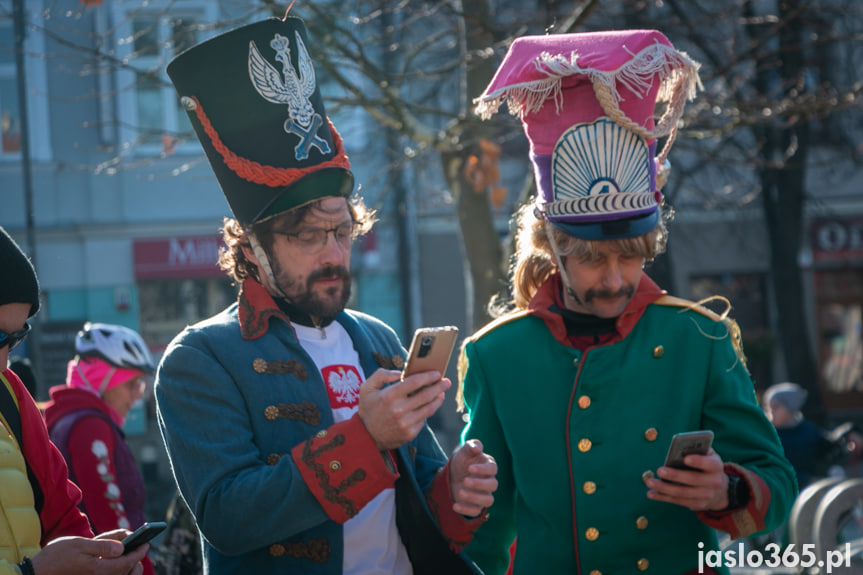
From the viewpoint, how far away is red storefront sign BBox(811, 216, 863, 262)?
15.4m

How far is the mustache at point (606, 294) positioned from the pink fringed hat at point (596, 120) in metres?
0.15

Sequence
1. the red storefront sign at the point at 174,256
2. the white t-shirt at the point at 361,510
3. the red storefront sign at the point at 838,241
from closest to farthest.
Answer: the white t-shirt at the point at 361,510 < the red storefront sign at the point at 174,256 < the red storefront sign at the point at 838,241

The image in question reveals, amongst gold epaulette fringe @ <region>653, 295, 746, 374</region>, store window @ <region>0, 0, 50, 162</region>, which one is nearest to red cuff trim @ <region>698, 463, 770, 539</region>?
gold epaulette fringe @ <region>653, 295, 746, 374</region>

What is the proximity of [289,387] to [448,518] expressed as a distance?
1.79ft

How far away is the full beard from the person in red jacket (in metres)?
2.15

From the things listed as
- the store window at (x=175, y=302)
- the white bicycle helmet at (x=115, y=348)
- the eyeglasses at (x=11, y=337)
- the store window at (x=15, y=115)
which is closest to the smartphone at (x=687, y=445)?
the eyeglasses at (x=11, y=337)

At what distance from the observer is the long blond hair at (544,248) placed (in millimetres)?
2580

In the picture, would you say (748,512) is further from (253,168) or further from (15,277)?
(15,277)

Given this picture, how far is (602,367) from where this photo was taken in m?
2.58

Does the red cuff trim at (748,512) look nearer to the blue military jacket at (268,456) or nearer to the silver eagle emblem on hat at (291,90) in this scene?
the blue military jacket at (268,456)

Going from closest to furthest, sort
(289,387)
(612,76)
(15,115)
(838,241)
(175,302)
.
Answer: (289,387), (612,76), (15,115), (175,302), (838,241)

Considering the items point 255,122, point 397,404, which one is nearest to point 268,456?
point 397,404

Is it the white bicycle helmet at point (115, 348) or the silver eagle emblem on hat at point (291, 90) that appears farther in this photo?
the white bicycle helmet at point (115, 348)

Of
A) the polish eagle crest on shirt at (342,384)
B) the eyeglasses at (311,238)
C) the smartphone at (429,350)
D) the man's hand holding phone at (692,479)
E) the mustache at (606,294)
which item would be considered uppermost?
the eyeglasses at (311,238)
